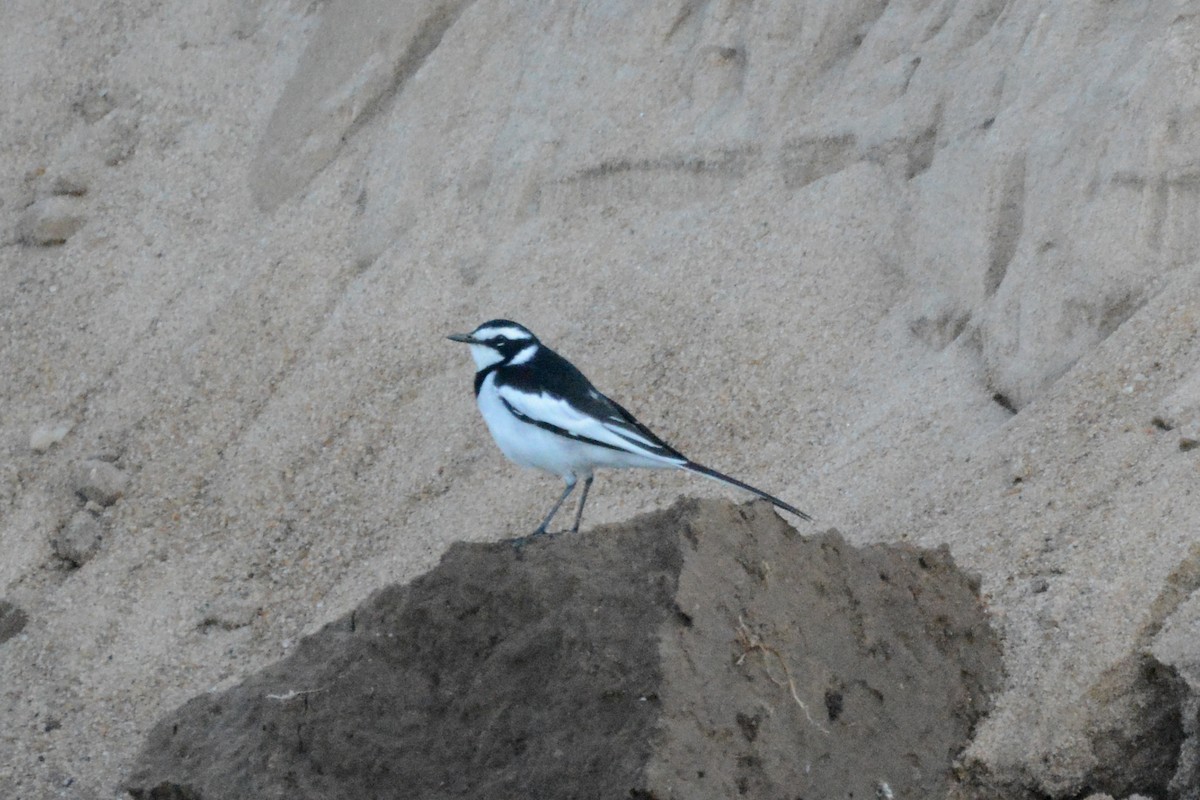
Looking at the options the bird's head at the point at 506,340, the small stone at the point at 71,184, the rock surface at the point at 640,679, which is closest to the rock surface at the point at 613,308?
the small stone at the point at 71,184

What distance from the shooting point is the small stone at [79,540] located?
771cm

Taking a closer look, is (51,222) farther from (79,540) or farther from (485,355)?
(485,355)

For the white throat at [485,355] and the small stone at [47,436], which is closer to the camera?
the white throat at [485,355]

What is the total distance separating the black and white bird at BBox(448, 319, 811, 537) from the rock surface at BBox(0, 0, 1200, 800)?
0.87m

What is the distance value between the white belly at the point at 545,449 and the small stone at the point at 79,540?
2.64m

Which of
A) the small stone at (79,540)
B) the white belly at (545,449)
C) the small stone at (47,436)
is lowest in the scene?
the small stone at (79,540)

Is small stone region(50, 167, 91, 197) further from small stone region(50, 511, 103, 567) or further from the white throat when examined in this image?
the white throat

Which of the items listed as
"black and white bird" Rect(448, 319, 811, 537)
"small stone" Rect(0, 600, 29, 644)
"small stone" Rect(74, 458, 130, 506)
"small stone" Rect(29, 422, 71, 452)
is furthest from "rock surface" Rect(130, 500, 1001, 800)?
"small stone" Rect(29, 422, 71, 452)

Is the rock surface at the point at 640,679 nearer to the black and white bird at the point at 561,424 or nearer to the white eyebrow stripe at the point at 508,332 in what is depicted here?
the black and white bird at the point at 561,424

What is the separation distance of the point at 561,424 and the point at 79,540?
3130 millimetres

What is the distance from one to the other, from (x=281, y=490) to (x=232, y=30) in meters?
3.84

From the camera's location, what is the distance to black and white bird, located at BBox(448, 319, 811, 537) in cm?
A: 564

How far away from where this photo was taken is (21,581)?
7.62 m

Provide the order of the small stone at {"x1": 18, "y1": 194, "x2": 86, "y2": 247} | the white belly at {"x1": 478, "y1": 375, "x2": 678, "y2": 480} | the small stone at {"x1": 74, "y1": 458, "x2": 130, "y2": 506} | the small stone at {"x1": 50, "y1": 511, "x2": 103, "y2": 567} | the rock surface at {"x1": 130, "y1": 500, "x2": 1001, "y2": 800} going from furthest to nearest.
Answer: the small stone at {"x1": 18, "y1": 194, "x2": 86, "y2": 247} → the small stone at {"x1": 74, "y1": 458, "x2": 130, "y2": 506} → the small stone at {"x1": 50, "y1": 511, "x2": 103, "y2": 567} → the white belly at {"x1": 478, "y1": 375, "x2": 678, "y2": 480} → the rock surface at {"x1": 130, "y1": 500, "x2": 1001, "y2": 800}
